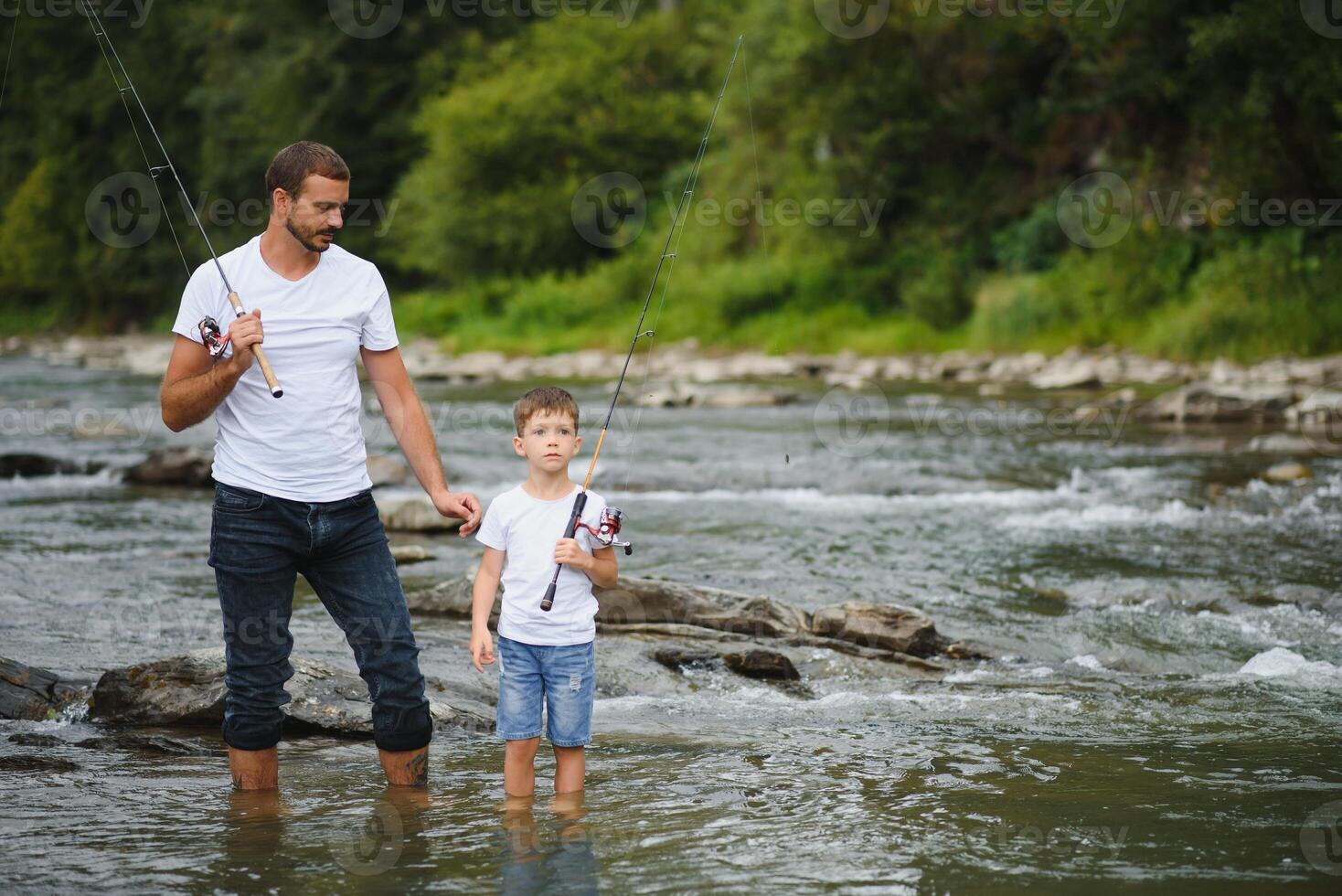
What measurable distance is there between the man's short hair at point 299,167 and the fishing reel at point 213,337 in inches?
16.6

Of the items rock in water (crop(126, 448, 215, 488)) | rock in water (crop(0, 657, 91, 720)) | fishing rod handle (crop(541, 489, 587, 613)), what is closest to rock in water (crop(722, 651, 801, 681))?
fishing rod handle (crop(541, 489, 587, 613))

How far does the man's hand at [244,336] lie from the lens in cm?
400

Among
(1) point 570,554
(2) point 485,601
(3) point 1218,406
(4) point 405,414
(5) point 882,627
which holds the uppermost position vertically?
(4) point 405,414

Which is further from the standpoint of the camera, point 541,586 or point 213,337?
point 541,586

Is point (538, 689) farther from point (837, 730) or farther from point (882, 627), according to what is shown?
point (882, 627)

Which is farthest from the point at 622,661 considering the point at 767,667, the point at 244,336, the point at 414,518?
the point at 414,518

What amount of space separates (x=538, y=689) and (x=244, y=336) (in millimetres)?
1386

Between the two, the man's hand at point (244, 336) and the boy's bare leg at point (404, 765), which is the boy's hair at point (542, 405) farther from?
the boy's bare leg at point (404, 765)

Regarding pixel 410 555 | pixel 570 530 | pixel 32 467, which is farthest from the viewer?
pixel 32 467

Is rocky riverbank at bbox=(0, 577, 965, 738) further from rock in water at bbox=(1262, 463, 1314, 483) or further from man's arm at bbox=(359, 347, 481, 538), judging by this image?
rock in water at bbox=(1262, 463, 1314, 483)

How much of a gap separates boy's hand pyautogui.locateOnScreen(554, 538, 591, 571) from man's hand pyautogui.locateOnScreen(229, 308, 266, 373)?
1.05m

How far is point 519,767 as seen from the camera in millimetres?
4414

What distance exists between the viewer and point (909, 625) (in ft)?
22.9

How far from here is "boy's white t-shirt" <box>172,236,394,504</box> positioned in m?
4.19
